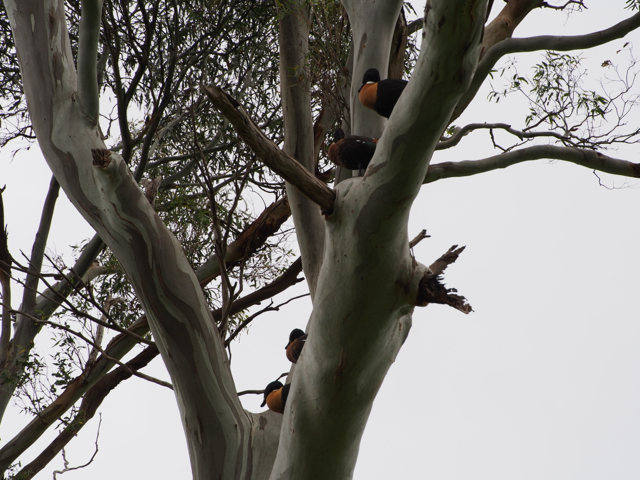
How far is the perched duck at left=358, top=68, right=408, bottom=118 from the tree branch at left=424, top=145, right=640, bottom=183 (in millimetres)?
360

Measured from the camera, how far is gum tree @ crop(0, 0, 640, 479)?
163 cm

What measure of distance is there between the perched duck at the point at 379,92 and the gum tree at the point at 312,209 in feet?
0.41

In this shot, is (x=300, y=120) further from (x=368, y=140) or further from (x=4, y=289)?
(x=4, y=289)

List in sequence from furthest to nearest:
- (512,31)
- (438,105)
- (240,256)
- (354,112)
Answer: (240,256), (512,31), (354,112), (438,105)

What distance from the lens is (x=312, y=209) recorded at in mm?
2879

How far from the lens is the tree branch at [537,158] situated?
247 cm

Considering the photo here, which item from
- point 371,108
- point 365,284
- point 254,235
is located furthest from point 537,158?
point 254,235

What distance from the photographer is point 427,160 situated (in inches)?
66.5

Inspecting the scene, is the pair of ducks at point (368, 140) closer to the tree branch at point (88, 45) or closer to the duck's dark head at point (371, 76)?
the duck's dark head at point (371, 76)

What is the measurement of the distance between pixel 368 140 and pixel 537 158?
958mm

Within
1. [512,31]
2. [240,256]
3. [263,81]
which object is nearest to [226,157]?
[263,81]

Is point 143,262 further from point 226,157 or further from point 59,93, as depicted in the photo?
point 226,157

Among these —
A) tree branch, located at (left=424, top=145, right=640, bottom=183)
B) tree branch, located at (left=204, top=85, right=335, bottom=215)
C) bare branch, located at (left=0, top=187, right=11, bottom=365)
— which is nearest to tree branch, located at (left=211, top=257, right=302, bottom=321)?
tree branch, located at (left=424, top=145, right=640, bottom=183)

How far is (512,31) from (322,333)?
222cm
